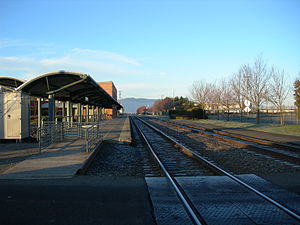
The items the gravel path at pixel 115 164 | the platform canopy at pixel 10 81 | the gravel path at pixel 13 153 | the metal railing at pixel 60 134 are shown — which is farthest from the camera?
the platform canopy at pixel 10 81

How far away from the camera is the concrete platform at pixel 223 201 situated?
15.6 ft

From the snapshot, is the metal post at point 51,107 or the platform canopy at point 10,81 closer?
the metal post at point 51,107

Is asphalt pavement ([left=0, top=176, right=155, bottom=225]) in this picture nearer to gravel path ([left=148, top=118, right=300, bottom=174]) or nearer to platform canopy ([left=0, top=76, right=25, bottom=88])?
gravel path ([left=148, top=118, right=300, bottom=174])

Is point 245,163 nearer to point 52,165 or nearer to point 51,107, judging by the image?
point 52,165

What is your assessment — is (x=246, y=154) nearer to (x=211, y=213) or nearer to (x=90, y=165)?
(x=90, y=165)

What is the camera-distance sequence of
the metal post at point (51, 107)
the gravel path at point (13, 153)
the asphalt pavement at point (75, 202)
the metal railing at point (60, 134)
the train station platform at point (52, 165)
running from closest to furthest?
the asphalt pavement at point (75, 202)
the train station platform at point (52, 165)
the gravel path at point (13, 153)
the metal railing at point (60, 134)
the metal post at point (51, 107)

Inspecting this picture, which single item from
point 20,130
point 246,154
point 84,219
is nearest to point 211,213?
point 84,219

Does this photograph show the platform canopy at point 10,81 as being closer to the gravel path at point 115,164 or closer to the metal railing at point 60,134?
the metal railing at point 60,134

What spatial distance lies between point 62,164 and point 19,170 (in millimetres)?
1329

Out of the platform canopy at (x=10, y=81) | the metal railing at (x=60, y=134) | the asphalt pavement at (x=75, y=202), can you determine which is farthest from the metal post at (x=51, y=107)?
the asphalt pavement at (x=75, y=202)

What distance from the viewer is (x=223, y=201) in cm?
573

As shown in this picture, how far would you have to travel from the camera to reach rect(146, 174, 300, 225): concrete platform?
4.75 m

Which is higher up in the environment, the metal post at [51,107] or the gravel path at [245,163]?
the metal post at [51,107]

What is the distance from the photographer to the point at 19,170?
8.40 m
